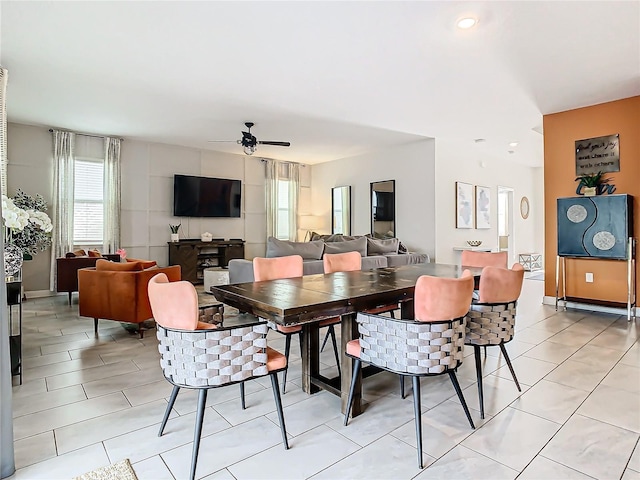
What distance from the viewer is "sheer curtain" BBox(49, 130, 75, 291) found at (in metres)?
6.11

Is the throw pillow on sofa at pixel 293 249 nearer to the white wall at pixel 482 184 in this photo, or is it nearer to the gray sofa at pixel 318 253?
the gray sofa at pixel 318 253

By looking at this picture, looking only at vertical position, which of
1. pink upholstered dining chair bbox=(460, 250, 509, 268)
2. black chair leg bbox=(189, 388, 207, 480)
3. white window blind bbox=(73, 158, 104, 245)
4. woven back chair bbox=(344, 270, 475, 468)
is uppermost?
white window blind bbox=(73, 158, 104, 245)

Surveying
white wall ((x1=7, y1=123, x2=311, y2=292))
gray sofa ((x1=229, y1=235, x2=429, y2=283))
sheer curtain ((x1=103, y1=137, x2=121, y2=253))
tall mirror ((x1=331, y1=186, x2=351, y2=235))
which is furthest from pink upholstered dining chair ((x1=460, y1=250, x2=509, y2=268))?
sheer curtain ((x1=103, y1=137, x2=121, y2=253))

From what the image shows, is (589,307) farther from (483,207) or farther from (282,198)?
(282,198)

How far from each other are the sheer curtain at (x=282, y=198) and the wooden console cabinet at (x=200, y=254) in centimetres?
108

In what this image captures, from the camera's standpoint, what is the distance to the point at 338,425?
2.07m

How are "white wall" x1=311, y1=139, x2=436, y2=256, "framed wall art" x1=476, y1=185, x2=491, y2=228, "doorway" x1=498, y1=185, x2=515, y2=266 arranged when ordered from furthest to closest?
"doorway" x1=498, y1=185, x2=515, y2=266 → "framed wall art" x1=476, y1=185, x2=491, y2=228 → "white wall" x1=311, y1=139, x2=436, y2=256

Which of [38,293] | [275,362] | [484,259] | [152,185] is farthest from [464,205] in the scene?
[38,293]

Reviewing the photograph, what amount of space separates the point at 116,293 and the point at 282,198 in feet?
18.2

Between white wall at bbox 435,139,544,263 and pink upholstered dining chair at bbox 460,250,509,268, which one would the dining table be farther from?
white wall at bbox 435,139,544,263

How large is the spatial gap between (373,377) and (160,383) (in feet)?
5.07

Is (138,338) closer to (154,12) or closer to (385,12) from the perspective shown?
(154,12)

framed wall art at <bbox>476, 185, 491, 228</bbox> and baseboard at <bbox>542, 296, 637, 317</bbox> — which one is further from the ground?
framed wall art at <bbox>476, 185, 491, 228</bbox>

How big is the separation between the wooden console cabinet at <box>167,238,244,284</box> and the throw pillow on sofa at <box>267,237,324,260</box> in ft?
10.3
